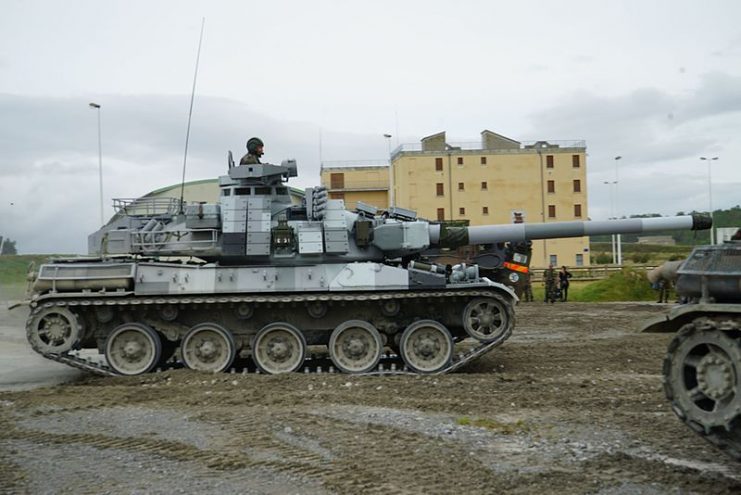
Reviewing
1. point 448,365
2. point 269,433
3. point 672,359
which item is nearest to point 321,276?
point 448,365

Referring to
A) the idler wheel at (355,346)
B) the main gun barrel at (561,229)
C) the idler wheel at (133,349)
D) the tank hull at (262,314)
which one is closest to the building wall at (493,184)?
the main gun barrel at (561,229)

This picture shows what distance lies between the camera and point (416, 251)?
14.9m

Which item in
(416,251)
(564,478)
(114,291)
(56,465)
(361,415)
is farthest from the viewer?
(416,251)

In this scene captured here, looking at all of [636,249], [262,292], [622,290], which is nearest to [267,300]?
[262,292]

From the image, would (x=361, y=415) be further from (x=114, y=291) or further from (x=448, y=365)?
(x=114, y=291)

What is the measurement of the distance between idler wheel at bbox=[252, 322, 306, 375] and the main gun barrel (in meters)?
3.27

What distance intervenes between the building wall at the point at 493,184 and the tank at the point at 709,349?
175ft

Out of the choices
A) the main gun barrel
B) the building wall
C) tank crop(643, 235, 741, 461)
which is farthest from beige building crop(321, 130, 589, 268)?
tank crop(643, 235, 741, 461)

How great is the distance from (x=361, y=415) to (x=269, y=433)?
150 centimetres

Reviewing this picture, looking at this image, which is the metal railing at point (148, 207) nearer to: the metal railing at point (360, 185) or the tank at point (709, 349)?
the tank at point (709, 349)

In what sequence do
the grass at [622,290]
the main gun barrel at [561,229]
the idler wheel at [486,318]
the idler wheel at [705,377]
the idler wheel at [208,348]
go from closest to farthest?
the idler wheel at [705,377] → the idler wheel at [486,318] → the idler wheel at [208,348] → the main gun barrel at [561,229] → the grass at [622,290]

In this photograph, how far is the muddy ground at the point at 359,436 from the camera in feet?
24.0

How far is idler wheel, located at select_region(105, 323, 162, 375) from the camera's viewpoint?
46.3 ft

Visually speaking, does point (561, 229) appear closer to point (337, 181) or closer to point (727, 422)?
point (727, 422)
